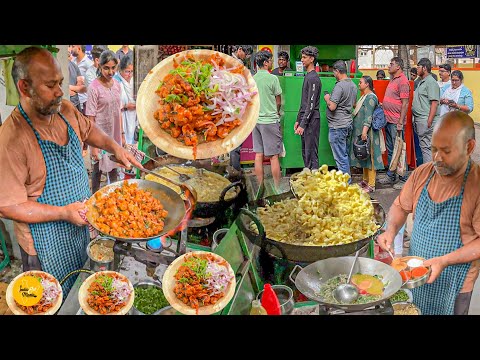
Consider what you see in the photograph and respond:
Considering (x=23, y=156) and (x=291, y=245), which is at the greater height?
(x=23, y=156)

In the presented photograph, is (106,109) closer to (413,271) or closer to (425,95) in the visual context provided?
(425,95)

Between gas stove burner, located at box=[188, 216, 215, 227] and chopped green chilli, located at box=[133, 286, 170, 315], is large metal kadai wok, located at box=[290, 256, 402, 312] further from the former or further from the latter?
chopped green chilli, located at box=[133, 286, 170, 315]

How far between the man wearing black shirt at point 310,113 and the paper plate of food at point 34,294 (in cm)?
183

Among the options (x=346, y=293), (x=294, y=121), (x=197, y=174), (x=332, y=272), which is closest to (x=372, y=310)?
(x=346, y=293)

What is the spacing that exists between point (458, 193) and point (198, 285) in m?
1.72

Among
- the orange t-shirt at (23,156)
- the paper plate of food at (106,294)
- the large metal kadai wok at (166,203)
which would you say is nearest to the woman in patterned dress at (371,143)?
the large metal kadai wok at (166,203)

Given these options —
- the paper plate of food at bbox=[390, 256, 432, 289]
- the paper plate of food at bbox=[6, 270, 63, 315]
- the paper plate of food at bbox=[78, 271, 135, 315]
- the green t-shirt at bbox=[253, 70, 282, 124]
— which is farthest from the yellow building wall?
the paper plate of food at bbox=[6, 270, 63, 315]

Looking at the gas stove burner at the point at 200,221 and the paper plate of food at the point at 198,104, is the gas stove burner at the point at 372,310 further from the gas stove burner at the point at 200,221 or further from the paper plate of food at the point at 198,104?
the paper plate of food at the point at 198,104

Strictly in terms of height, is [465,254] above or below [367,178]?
below

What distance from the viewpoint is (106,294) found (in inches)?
153

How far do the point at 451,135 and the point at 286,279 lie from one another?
1.38 meters

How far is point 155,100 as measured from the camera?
365 centimetres

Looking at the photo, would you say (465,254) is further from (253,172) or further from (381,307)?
(253,172)

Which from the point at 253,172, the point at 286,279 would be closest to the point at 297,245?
the point at 286,279
